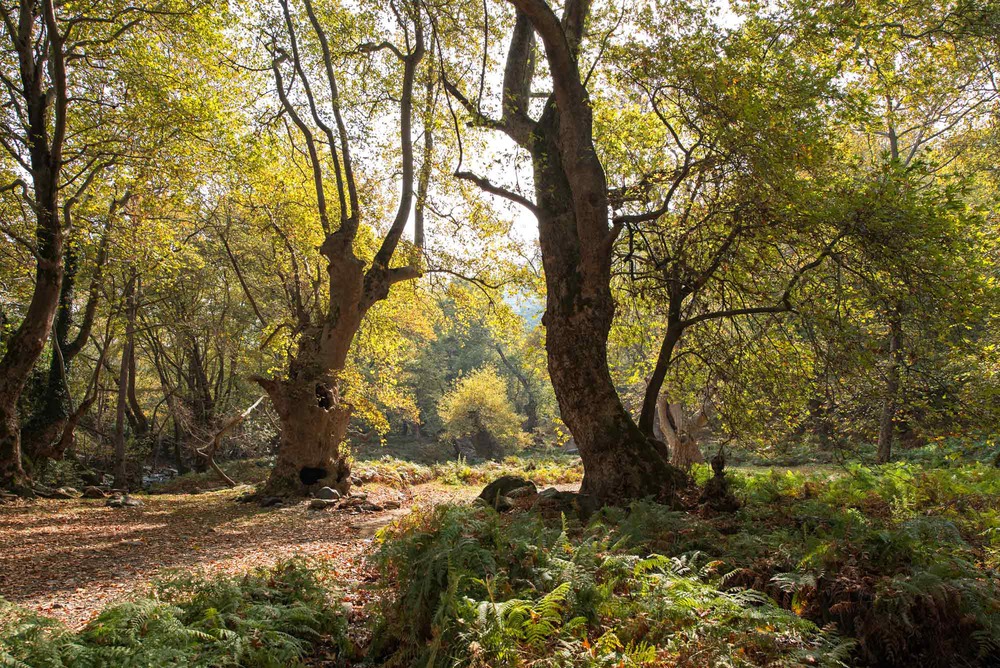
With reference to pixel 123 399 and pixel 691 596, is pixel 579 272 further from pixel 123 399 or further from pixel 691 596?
pixel 123 399

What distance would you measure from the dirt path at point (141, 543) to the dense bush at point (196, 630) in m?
0.58

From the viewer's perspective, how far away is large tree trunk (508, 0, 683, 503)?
7.45 meters

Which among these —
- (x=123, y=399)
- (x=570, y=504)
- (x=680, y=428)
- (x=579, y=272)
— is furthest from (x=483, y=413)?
(x=570, y=504)

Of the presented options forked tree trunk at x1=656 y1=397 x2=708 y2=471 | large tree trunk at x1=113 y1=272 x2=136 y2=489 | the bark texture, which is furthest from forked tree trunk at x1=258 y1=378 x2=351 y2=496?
forked tree trunk at x1=656 y1=397 x2=708 y2=471

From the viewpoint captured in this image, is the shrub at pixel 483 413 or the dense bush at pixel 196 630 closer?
the dense bush at pixel 196 630

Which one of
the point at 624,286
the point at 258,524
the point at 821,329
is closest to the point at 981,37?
the point at 821,329

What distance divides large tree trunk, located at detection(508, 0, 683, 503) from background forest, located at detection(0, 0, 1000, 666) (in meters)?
0.04

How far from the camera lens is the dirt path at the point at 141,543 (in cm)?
560

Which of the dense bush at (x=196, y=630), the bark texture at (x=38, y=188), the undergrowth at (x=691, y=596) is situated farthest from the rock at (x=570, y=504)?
the bark texture at (x=38, y=188)

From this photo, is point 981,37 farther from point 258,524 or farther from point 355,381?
point 258,524

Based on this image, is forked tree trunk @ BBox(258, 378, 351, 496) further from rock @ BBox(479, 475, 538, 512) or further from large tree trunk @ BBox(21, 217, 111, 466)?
large tree trunk @ BBox(21, 217, 111, 466)

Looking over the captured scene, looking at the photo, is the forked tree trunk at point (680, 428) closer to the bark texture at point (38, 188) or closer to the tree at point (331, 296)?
the tree at point (331, 296)

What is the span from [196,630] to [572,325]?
5.64 metres

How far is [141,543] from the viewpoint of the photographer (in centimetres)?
803
